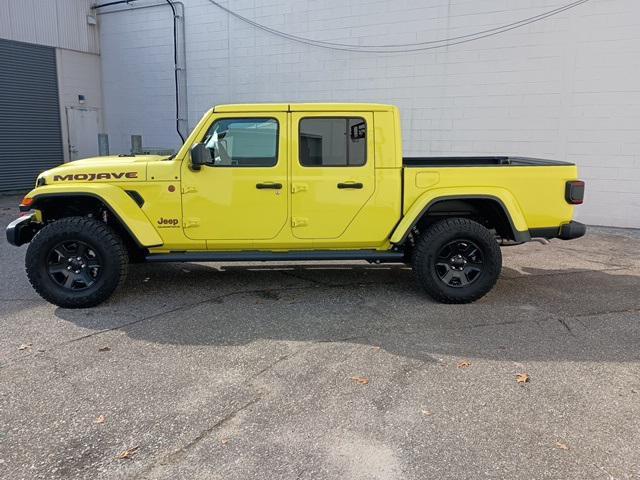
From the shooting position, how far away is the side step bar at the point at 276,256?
5.36 meters

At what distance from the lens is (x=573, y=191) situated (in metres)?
5.25

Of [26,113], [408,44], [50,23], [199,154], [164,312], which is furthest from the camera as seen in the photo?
[50,23]

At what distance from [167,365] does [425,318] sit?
94.9 inches

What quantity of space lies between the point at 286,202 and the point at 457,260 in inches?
73.4

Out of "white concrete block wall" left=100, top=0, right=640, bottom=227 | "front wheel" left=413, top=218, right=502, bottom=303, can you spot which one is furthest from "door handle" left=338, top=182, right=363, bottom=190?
"white concrete block wall" left=100, top=0, right=640, bottom=227

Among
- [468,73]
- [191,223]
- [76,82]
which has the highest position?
[76,82]

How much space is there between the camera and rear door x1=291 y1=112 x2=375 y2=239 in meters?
5.24

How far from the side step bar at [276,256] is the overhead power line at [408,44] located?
670 cm

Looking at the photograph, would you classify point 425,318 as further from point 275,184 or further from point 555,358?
point 275,184

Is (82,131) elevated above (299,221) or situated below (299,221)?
above

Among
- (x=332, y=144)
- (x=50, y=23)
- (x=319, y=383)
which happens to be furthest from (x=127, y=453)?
(x=50, y=23)

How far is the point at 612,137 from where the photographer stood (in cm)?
950

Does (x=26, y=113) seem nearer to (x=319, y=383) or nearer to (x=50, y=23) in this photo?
(x=50, y=23)

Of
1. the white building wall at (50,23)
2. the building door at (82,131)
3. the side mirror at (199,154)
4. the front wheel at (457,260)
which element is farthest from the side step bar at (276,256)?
the building door at (82,131)
